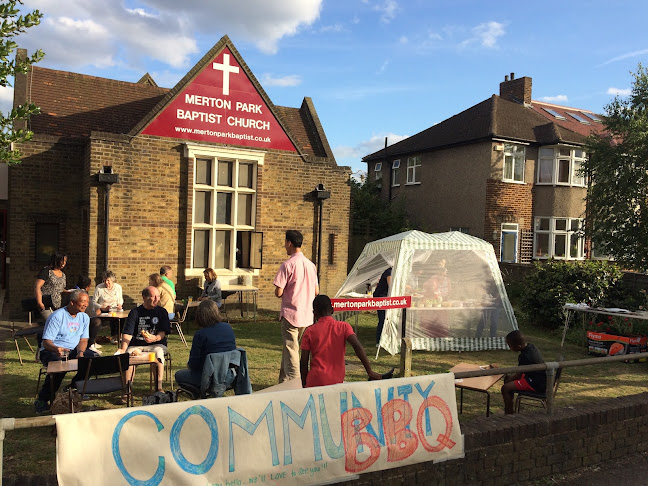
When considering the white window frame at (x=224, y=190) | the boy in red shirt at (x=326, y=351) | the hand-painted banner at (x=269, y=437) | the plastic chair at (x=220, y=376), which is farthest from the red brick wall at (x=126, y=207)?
the hand-painted banner at (x=269, y=437)

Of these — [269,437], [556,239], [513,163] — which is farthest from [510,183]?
[269,437]

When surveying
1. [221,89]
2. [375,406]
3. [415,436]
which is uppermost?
[221,89]

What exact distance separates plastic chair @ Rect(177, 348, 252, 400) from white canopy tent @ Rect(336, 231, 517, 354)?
4.51 meters

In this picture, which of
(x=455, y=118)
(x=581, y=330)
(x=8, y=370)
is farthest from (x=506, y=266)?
(x=8, y=370)

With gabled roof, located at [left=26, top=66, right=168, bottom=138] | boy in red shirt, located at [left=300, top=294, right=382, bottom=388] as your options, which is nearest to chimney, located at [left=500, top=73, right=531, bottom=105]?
gabled roof, located at [left=26, top=66, right=168, bottom=138]

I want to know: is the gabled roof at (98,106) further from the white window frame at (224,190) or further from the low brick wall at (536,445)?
the low brick wall at (536,445)

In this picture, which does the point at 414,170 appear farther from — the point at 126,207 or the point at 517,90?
the point at 126,207

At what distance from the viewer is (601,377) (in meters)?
8.84

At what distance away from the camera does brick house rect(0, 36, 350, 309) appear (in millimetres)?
12445

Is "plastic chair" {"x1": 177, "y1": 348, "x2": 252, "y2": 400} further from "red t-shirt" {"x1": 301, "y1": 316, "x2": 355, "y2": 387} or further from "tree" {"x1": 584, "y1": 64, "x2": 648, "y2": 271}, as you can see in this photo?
"tree" {"x1": 584, "y1": 64, "x2": 648, "y2": 271}

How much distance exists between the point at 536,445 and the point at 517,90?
24978mm

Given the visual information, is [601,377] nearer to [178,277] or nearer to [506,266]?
[178,277]

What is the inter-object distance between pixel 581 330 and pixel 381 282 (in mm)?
5335

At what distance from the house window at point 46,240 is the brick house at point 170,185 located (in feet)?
0.08
